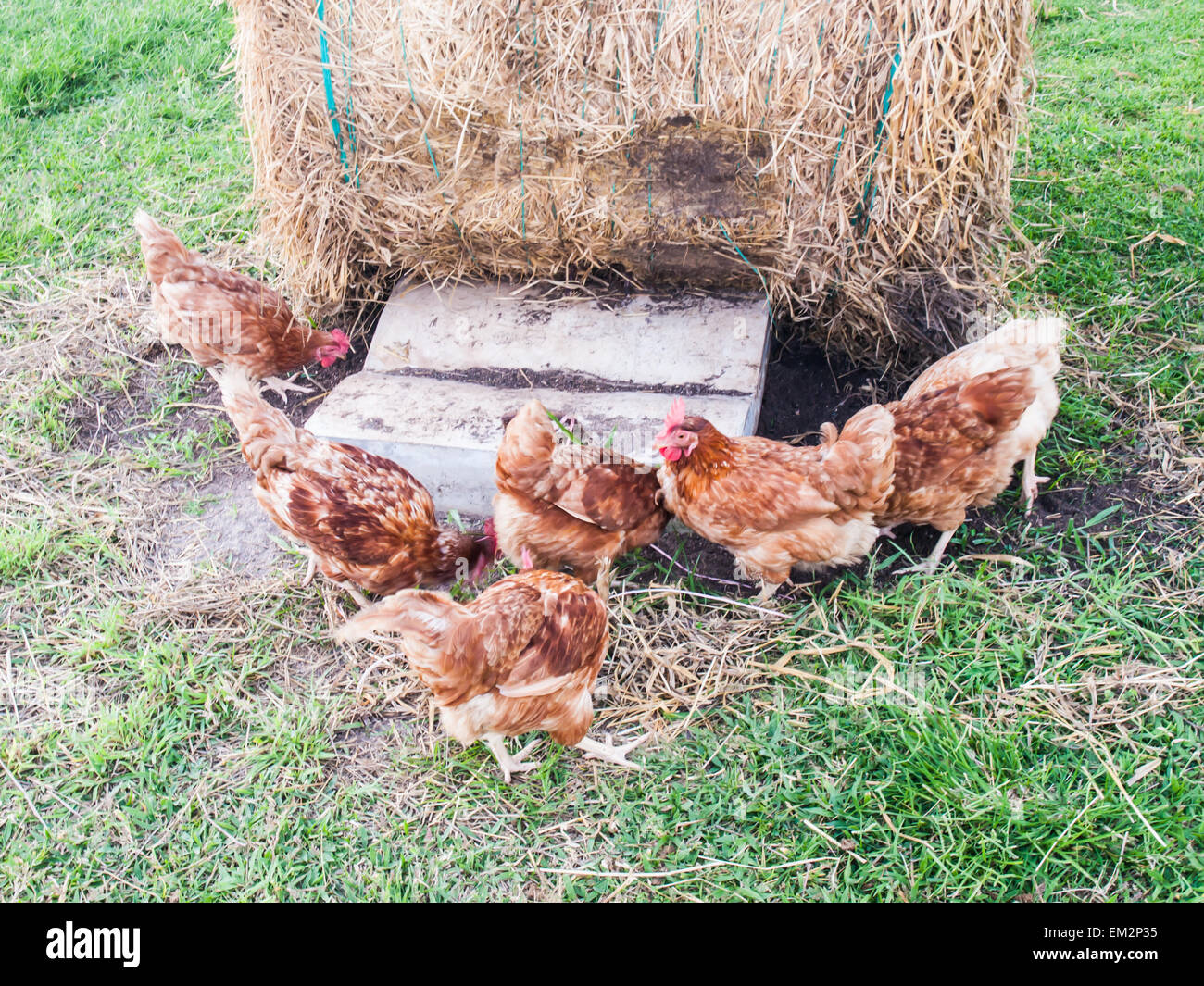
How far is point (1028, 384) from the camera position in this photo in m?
3.16

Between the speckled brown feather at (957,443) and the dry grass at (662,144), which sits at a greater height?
the dry grass at (662,144)

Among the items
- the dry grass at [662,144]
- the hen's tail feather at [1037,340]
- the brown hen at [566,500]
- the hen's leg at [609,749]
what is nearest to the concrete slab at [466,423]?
the brown hen at [566,500]

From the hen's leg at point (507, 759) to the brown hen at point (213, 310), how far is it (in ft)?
7.75

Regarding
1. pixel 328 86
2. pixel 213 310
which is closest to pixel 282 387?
pixel 213 310

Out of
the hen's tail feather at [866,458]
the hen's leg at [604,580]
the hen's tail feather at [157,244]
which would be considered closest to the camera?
the hen's tail feather at [866,458]

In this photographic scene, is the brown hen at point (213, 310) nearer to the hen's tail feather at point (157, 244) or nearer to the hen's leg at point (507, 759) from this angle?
the hen's tail feather at point (157, 244)

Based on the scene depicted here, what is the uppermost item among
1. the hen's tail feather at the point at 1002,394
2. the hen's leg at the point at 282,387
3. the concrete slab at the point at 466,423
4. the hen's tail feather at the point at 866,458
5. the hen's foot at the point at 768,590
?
the hen's tail feather at the point at 1002,394

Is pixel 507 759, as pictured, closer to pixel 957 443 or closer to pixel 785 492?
pixel 785 492

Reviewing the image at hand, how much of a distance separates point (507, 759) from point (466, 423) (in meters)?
1.57

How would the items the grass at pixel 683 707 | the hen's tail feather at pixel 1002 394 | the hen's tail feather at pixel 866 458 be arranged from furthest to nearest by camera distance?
1. the hen's tail feather at pixel 1002 394
2. the hen's tail feather at pixel 866 458
3. the grass at pixel 683 707

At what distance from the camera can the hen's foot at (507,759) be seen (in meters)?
2.87

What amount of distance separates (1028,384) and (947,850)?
171 centimetres

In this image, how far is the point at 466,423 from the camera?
12.6ft

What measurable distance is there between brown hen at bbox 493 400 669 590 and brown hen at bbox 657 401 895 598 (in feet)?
0.61
